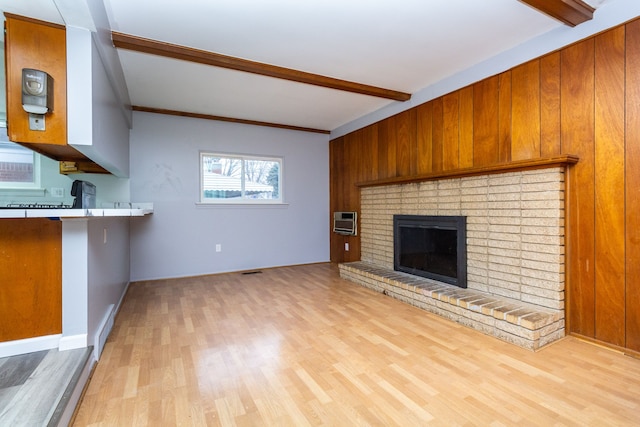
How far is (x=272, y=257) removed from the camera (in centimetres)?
519

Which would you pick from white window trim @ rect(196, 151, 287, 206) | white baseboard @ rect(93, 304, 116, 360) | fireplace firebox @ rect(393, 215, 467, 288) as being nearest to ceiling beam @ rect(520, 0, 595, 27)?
fireplace firebox @ rect(393, 215, 467, 288)

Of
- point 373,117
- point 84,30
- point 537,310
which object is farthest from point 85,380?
point 373,117

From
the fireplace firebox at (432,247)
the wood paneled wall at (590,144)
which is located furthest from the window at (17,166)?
the wood paneled wall at (590,144)

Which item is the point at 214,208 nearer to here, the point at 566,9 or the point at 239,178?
the point at 239,178

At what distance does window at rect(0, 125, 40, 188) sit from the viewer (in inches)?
93.2

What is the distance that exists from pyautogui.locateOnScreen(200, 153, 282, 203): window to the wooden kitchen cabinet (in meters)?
2.88

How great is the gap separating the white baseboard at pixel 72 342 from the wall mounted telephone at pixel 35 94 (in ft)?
4.14

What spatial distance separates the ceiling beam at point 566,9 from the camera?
2037mm

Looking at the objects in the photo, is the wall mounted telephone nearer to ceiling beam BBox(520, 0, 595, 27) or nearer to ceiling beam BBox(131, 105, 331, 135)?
ceiling beam BBox(131, 105, 331, 135)

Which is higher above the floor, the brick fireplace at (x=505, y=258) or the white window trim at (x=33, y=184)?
the white window trim at (x=33, y=184)

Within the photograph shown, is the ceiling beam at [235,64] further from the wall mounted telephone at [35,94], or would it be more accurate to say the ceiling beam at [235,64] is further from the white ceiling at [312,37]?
the wall mounted telephone at [35,94]

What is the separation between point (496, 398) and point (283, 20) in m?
2.83

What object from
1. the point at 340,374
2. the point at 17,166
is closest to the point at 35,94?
the point at 17,166

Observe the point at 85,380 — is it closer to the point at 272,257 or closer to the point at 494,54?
the point at 272,257
